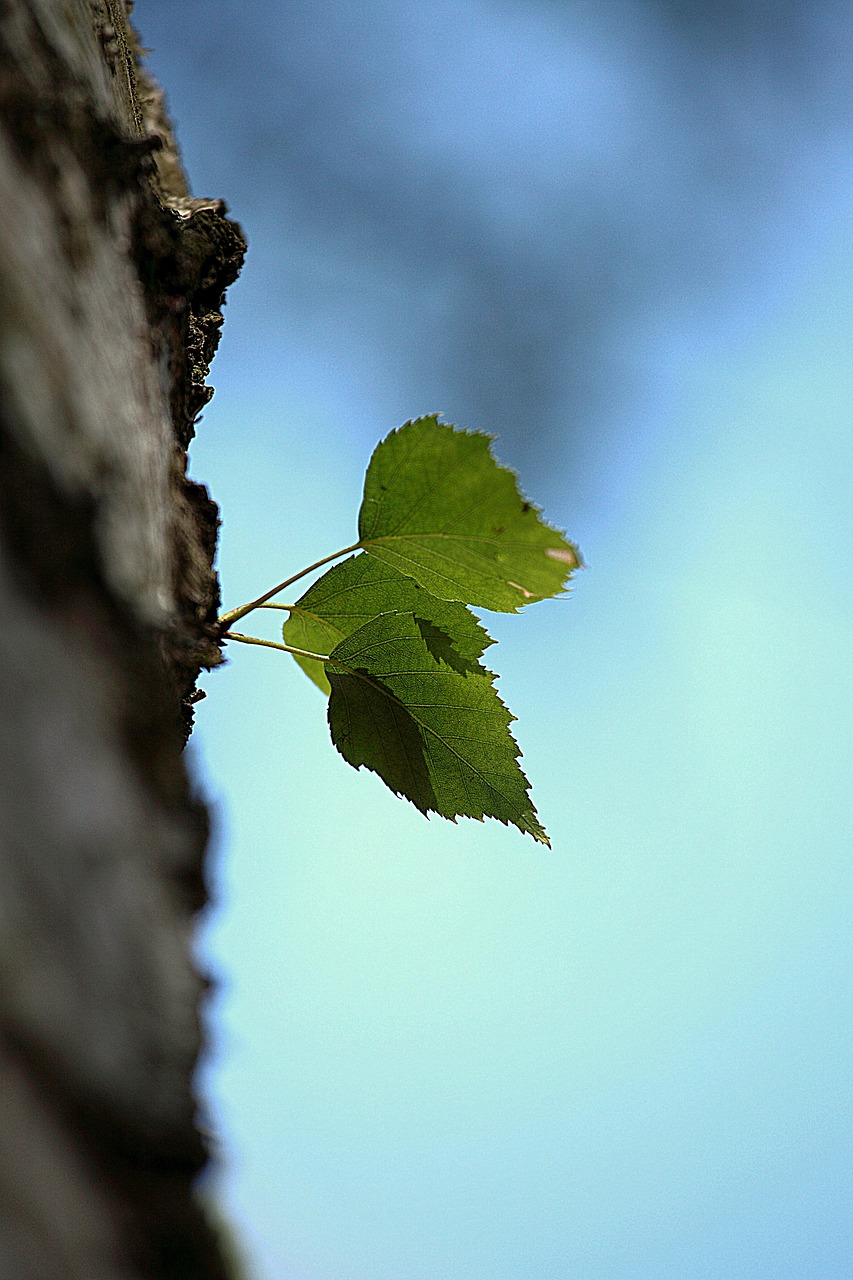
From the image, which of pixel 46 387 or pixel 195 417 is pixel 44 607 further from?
pixel 195 417

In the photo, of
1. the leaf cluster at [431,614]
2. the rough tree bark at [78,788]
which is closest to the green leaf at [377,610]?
the leaf cluster at [431,614]

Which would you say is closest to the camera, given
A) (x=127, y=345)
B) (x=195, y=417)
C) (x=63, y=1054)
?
(x=63, y=1054)

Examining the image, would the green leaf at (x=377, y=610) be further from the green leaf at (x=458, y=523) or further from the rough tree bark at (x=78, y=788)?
the rough tree bark at (x=78, y=788)

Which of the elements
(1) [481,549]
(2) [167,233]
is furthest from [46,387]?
(1) [481,549]

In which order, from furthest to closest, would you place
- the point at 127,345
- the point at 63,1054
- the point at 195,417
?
the point at 195,417 < the point at 127,345 < the point at 63,1054

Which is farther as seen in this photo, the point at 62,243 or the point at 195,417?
the point at 195,417

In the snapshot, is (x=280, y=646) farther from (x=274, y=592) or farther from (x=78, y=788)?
(x=78, y=788)
